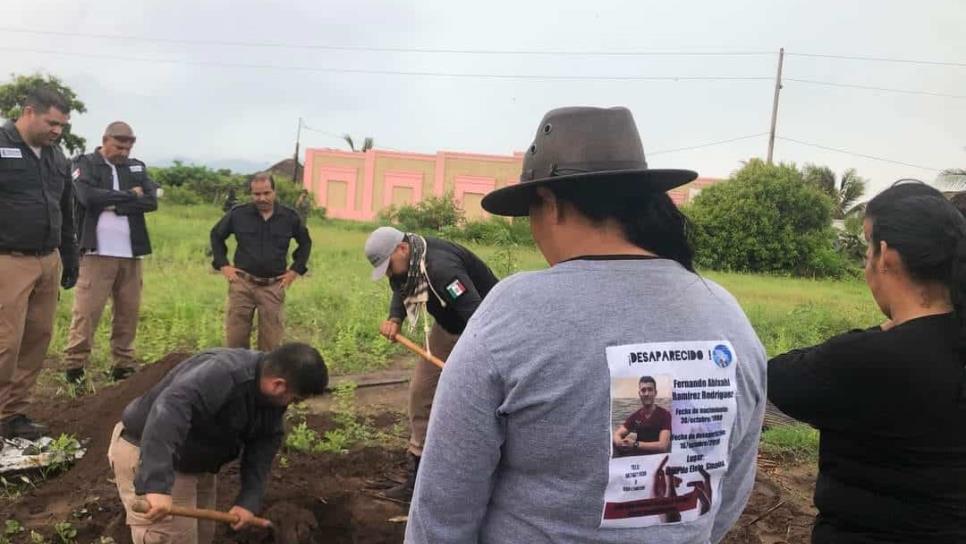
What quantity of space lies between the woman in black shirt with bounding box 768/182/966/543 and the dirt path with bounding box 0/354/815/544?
2324 millimetres

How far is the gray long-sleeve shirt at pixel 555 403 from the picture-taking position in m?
1.15

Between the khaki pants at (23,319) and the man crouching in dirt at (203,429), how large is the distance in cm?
194

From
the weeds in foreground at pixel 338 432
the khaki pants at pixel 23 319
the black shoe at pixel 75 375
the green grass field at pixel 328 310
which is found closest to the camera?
the khaki pants at pixel 23 319

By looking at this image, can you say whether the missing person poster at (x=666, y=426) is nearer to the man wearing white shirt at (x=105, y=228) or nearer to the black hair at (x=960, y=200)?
the black hair at (x=960, y=200)

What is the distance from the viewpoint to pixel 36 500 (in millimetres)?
3977

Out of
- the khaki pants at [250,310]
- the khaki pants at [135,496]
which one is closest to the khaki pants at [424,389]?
the khaki pants at [135,496]

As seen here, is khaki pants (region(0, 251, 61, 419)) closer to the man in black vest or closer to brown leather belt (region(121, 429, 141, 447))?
the man in black vest

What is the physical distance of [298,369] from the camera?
276 centimetres

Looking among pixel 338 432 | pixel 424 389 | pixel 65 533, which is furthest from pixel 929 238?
pixel 338 432

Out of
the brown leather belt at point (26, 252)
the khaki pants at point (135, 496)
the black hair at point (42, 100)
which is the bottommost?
the khaki pants at point (135, 496)

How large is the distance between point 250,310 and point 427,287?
108 inches

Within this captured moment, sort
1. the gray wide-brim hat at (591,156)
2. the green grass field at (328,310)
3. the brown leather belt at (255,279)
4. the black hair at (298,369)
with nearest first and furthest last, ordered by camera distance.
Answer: the gray wide-brim hat at (591,156) → the black hair at (298,369) → the brown leather belt at (255,279) → the green grass field at (328,310)

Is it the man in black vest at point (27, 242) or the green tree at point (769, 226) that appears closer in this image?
the man in black vest at point (27, 242)

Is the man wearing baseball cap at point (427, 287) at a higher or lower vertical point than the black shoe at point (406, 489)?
higher
